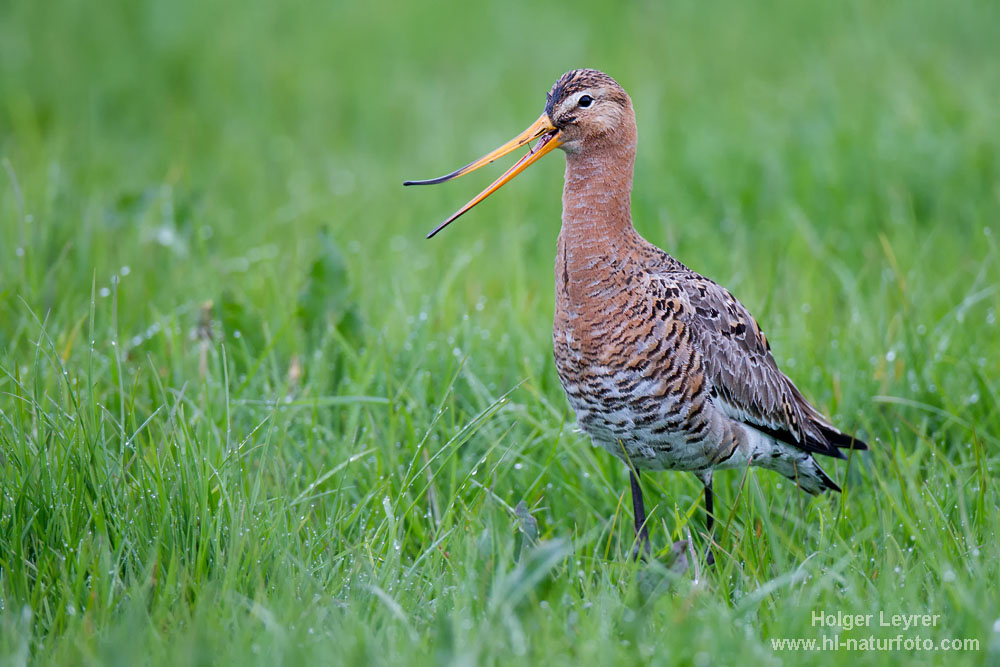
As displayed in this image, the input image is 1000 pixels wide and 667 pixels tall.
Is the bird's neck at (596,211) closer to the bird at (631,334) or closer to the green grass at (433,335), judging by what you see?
the bird at (631,334)

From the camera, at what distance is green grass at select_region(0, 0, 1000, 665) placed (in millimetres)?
2953

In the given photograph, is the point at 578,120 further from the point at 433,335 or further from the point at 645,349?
the point at 433,335

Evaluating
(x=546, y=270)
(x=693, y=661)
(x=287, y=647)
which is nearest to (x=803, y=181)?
(x=546, y=270)

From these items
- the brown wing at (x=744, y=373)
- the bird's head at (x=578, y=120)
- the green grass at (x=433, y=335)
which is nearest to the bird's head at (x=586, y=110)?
the bird's head at (x=578, y=120)

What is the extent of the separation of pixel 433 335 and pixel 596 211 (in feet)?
4.57

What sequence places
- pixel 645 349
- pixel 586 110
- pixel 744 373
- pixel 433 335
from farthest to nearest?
pixel 433 335
pixel 744 373
pixel 586 110
pixel 645 349

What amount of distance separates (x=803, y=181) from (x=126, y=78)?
5.64m

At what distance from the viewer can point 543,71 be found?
30.9 feet

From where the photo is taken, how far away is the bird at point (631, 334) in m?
3.51

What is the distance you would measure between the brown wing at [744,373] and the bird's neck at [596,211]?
0.23 m

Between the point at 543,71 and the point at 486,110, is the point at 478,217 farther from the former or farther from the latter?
the point at 543,71

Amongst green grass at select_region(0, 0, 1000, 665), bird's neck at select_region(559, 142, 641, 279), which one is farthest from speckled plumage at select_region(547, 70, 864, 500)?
green grass at select_region(0, 0, 1000, 665)

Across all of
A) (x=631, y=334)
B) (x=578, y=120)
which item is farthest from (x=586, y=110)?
(x=631, y=334)

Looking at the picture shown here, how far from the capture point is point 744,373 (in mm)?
3797
